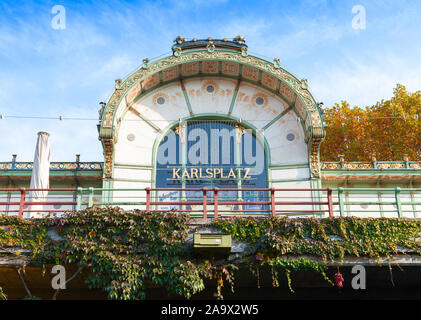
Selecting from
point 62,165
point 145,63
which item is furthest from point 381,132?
point 62,165

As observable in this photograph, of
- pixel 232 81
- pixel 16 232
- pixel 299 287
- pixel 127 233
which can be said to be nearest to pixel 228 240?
pixel 127 233

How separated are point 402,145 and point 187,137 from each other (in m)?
18.4

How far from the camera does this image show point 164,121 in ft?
64.5

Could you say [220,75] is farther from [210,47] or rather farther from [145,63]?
[145,63]

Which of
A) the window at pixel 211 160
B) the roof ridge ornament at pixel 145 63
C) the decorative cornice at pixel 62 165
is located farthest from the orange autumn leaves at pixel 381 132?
the decorative cornice at pixel 62 165

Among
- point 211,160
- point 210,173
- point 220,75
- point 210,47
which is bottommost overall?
point 210,173

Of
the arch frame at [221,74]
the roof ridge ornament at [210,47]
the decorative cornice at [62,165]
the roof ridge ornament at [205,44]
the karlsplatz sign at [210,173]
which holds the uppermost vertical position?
the roof ridge ornament at [205,44]

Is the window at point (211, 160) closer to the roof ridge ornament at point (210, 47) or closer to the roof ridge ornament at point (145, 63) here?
the roof ridge ornament at point (145, 63)

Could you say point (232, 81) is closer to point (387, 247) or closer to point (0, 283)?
point (387, 247)

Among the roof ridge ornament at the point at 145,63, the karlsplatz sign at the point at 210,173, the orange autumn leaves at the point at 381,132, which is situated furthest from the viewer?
the orange autumn leaves at the point at 381,132

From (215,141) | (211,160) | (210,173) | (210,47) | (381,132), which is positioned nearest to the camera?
(210,173)

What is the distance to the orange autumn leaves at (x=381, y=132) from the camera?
103ft

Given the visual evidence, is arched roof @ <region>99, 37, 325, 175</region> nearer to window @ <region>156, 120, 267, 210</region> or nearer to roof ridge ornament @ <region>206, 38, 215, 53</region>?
roof ridge ornament @ <region>206, 38, 215, 53</region>

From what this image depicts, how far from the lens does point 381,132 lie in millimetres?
32438
